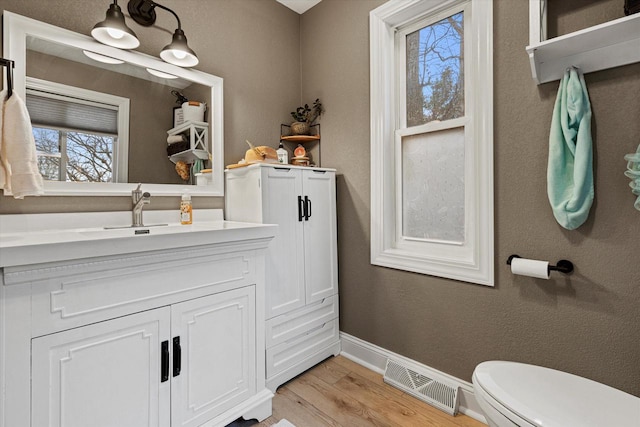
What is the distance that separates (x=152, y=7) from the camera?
5.75 ft

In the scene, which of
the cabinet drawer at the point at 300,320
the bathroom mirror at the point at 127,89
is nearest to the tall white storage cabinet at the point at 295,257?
the cabinet drawer at the point at 300,320

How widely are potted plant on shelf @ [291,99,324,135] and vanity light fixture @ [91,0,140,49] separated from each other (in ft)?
3.71

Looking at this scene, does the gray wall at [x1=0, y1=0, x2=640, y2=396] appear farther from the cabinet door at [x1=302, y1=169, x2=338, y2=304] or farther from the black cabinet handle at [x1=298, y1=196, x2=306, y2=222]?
the black cabinet handle at [x1=298, y1=196, x2=306, y2=222]

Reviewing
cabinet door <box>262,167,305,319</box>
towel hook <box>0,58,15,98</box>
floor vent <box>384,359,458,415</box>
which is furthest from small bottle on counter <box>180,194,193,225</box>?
floor vent <box>384,359,458,415</box>

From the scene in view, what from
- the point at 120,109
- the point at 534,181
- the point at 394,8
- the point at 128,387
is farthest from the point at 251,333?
the point at 394,8

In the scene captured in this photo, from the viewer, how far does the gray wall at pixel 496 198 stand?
127 centimetres

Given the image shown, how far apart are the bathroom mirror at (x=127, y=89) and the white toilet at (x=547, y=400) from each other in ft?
5.81

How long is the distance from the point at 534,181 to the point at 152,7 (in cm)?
222

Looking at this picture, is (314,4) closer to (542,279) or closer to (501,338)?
(542,279)

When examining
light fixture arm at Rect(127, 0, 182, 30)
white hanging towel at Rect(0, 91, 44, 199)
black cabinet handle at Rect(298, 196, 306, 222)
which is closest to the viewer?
white hanging towel at Rect(0, 91, 44, 199)

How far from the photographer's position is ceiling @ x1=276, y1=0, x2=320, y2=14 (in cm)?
243

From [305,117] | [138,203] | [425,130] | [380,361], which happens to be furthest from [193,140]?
[380,361]

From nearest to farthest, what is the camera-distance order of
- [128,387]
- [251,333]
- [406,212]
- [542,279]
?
[128,387]
[542,279]
[251,333]
[406,212]

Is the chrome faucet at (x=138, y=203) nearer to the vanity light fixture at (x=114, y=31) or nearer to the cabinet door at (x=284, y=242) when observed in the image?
the cabinet door at (x=284, y=242)
